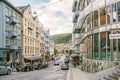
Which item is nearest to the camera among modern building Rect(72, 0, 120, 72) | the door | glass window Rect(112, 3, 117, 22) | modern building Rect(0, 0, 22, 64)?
the door

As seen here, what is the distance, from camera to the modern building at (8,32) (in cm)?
4372

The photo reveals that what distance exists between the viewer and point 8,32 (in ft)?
155

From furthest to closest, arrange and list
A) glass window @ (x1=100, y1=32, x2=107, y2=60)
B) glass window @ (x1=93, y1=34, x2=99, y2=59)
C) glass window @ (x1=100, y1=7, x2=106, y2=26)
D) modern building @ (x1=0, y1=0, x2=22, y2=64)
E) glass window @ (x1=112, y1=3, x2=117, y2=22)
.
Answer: modern building @ (x1=0, y1=0, x2=22, y2=64) < glass window @ (x1=93, y1=34, x2=99, y2=59) < glass window @ (x1=100, y1=7, x2=106, y2=26) < glass window @ (x1=100, y1=32, x2=107, y2=60) < glass window @ (x1=112, y1=3, x2=117, y2=22)

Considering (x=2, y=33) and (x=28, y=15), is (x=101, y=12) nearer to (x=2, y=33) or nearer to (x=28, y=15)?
(x=2, y=33)

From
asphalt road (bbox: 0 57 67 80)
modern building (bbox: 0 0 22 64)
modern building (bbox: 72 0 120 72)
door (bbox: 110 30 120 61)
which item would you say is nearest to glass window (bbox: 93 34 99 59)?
modern building (bbox: 72 0 120 72)

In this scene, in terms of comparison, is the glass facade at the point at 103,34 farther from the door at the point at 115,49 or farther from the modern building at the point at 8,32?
the modern building at the point at 8,32

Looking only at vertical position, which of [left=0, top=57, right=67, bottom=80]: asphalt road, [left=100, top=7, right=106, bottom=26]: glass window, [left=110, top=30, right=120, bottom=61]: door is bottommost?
[left=0, top=57, right=67, bottom=80]: asphalt road

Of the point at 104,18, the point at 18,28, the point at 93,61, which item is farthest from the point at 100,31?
the point at 18,28

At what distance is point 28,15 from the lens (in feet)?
209

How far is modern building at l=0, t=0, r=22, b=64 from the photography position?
4372 centimetres

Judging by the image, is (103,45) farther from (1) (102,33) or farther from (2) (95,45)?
(2) (95,45)

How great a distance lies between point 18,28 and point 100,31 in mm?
29843

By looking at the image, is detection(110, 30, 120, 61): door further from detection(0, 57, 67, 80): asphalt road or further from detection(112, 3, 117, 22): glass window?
detection(0, 57, 67, 80): asphalt road

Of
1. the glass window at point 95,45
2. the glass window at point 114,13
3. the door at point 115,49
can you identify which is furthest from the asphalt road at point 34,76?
the glass window at point 114,13
